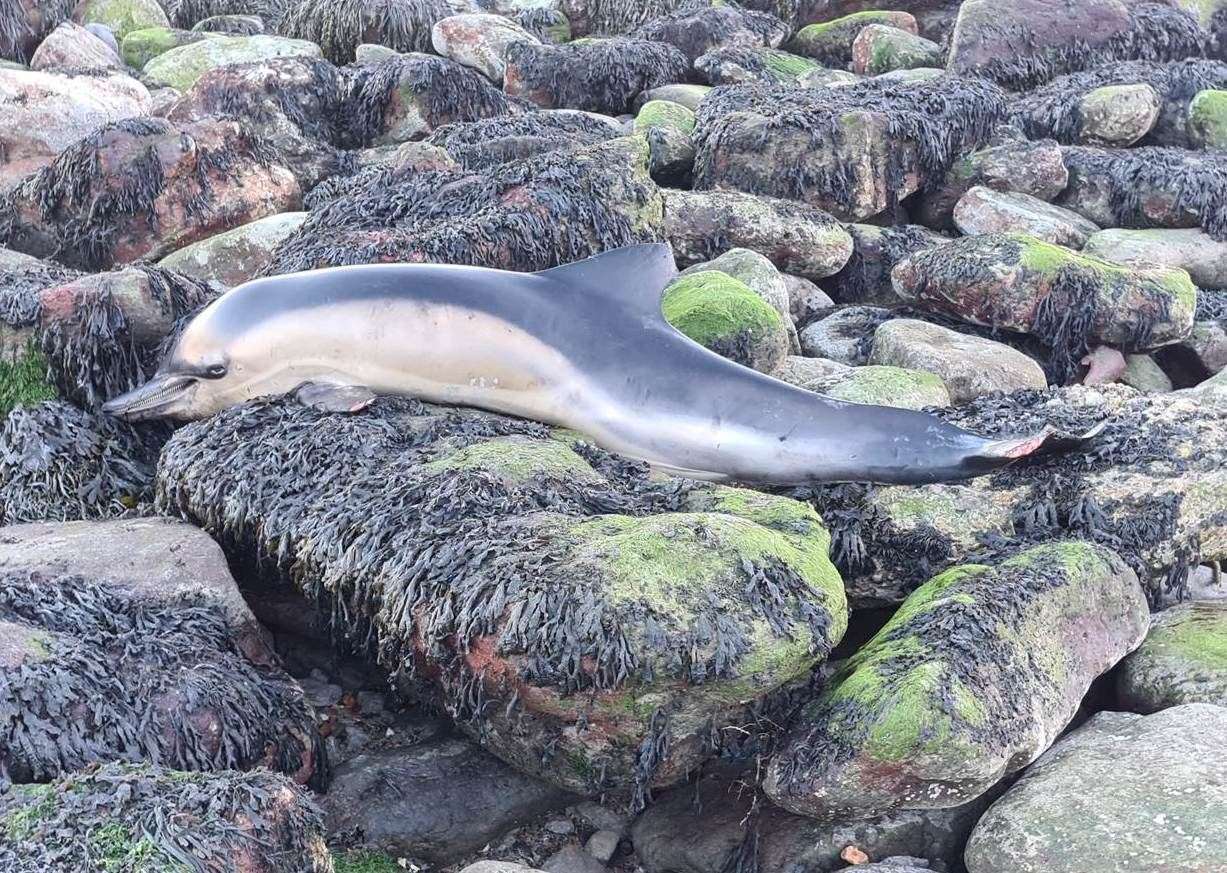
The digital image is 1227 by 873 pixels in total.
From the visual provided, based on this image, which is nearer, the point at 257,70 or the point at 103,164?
the point at 103,164

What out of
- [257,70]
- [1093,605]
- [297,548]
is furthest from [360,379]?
[257,70]

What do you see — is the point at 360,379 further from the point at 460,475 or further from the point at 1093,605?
the point at 1093,605

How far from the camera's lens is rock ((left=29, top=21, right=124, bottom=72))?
10914mm

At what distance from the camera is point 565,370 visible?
526cm

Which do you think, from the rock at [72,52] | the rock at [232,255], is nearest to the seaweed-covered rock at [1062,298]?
the rock at [232,255]

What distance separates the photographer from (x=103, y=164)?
24.2 feet

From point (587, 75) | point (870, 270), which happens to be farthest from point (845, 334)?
point (587, 75)

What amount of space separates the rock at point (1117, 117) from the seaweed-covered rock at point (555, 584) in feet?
18.7

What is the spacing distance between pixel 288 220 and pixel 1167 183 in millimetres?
4948

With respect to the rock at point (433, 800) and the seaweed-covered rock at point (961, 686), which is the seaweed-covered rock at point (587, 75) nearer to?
the seaweed-covered rock at point (961, 686)

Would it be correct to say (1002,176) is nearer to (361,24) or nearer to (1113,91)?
(1113,91)

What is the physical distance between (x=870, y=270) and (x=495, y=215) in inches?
86.5

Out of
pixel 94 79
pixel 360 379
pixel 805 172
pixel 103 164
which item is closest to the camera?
pixel 360 379

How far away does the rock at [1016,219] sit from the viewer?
7902mm
